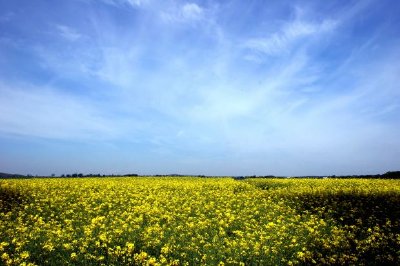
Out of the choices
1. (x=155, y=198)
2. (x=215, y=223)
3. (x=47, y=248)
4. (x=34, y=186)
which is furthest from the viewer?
(x=34, y=186)

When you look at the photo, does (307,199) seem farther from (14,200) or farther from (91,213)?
(14,200)

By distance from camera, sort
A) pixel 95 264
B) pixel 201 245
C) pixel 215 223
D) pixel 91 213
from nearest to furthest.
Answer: pixel 95 264, pixel 201 245, pixel 215 223, pixel 91 213

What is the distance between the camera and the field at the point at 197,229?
12289mm

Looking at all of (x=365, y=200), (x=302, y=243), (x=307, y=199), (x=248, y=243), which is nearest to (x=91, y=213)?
(x=248, y=243)

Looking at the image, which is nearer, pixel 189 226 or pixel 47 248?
pixel 47 248

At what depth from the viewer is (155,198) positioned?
73.2ft

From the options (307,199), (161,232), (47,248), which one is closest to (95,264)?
(47,248)

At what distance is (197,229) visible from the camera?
15.6 metres

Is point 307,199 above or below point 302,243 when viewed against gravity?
above

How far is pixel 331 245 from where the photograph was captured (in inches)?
554

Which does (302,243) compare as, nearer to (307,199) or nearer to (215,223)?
(215,223)

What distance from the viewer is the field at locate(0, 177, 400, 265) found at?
12.3 m

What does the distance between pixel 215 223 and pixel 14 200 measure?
13533 millimetres

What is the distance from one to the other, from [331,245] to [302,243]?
112cm
